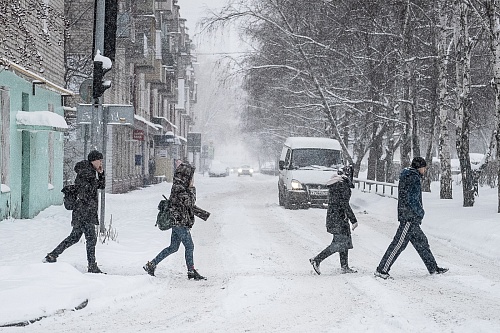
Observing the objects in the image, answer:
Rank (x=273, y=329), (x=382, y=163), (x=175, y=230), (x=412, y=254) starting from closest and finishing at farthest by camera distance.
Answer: (x=273, y=329)
(x=175, y=230)
(x=412, y=254)
(x=382, y=163)

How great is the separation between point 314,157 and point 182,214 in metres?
14.9

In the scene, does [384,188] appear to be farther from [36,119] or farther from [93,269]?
[93,269]

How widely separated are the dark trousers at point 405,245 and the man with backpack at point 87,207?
160 inches

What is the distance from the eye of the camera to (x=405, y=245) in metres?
9.93

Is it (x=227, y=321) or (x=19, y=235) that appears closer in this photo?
(x=227, y=321)

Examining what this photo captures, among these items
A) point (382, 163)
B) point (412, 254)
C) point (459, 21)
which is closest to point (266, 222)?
point (412, 254)

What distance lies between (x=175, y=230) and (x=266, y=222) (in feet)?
31.0

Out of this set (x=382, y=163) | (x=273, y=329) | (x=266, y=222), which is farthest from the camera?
(x=382, y=163)

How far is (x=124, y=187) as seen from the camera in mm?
35750

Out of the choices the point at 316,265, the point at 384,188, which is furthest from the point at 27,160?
the point at 384,188

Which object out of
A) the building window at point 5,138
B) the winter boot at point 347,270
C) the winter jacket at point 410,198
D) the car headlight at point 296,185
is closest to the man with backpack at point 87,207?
the winter boot at point 347,270

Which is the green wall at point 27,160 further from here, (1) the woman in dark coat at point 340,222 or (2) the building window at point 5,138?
(1) the woman in dark coat at point 340,222

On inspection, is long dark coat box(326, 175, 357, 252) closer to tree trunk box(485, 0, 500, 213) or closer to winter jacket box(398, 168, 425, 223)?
winter jacket box(398, 168, 425, 223)

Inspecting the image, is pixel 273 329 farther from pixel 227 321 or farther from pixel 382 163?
pixel 382 163
